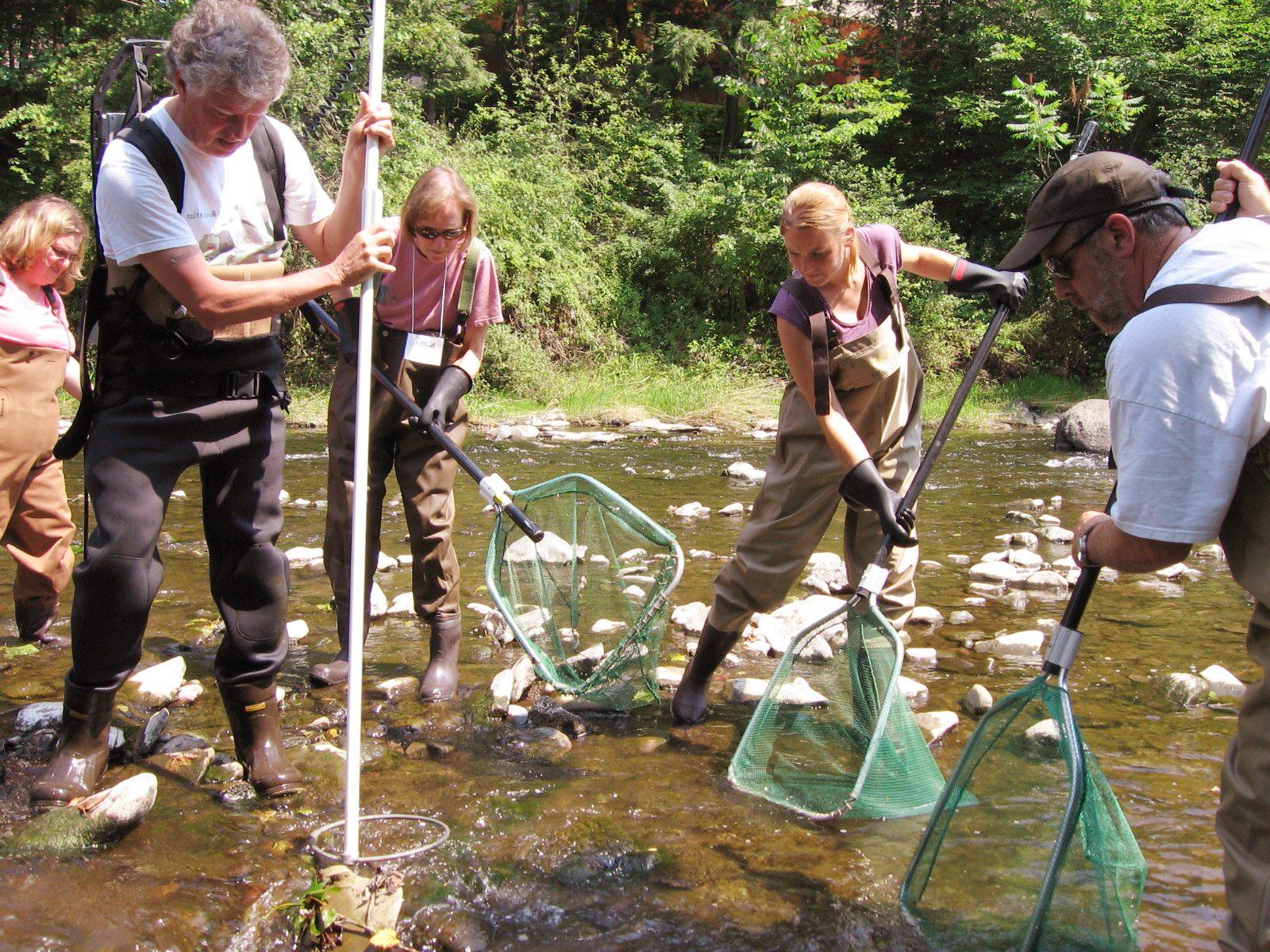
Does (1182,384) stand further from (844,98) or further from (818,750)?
(844,98)

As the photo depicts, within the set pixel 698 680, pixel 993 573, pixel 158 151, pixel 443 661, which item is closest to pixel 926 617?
pixel 993 573

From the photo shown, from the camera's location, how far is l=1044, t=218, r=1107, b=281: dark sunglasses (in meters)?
2.02

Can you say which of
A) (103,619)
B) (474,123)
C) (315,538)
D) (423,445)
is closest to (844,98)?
(474,123)

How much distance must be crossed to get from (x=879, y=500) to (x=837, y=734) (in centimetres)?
73

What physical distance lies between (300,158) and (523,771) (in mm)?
1964

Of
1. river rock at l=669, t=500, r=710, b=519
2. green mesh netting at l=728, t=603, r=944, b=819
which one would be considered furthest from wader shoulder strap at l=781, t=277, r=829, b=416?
river rock at l=669, t=500, r=710, b=519

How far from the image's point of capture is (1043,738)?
2.20 m

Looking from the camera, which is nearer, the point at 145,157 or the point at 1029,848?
the point at 1029,848

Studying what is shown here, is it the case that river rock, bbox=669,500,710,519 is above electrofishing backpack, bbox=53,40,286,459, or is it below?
below

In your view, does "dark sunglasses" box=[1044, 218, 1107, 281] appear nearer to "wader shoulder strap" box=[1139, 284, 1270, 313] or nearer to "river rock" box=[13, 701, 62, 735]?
"wader shoulder strap" box=[1139, 284, 1270, 313]

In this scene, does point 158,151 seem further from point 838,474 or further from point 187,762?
point 838,474

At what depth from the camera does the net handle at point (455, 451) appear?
3766 mm

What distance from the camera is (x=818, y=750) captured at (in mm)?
3324

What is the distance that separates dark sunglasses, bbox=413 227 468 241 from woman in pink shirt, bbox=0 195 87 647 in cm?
147
